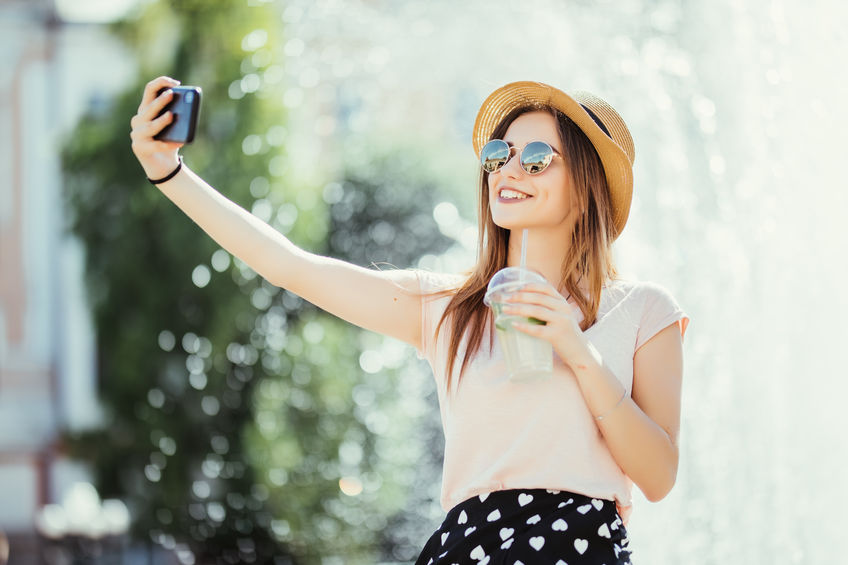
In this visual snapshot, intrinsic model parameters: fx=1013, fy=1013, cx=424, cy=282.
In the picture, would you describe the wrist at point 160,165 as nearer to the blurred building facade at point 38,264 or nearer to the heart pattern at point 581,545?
the heart pattern at point 581,545

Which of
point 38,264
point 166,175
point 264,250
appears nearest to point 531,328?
point 264,250

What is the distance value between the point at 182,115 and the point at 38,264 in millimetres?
8180

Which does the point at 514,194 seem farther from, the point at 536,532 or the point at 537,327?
the point at 536,532

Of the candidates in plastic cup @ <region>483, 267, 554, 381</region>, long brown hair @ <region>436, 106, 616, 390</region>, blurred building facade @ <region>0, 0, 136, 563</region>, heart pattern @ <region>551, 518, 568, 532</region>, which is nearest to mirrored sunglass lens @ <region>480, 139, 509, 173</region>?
long brown hair @ <region>436, 106, 616, 390</region>

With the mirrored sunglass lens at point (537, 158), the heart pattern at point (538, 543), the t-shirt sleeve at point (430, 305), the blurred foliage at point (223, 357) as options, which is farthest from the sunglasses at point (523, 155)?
the blurred foliage at point (223, 357)

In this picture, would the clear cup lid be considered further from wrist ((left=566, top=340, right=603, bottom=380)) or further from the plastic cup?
wrist ((left=566, top=340, right=603, bottom=380))

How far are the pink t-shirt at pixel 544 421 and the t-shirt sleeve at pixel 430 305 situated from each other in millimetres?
66

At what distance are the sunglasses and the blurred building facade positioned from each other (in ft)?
25.5

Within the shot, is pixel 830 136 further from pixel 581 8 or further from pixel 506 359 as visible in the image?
pixel 506 359

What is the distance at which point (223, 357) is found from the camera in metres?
6.23

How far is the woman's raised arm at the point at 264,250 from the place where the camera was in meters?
1.79

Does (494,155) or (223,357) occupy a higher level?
(494,155)

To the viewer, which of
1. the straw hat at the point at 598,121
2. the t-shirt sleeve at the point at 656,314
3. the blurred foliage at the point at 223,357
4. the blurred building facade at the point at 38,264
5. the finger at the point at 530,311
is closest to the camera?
the finger at the point at 530,311

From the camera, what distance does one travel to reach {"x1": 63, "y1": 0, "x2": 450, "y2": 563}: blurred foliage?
6.18 m
